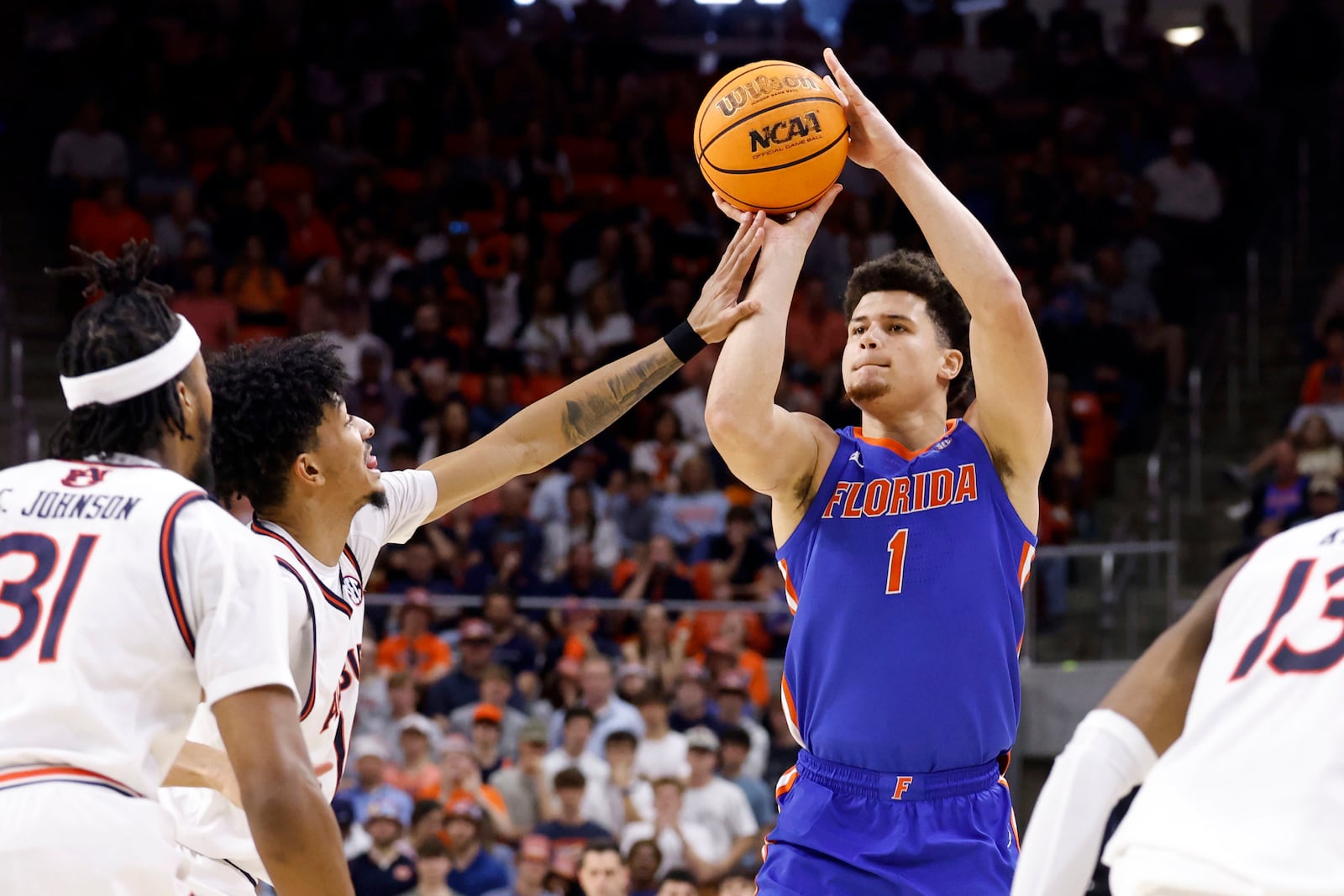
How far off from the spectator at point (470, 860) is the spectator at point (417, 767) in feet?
1.36

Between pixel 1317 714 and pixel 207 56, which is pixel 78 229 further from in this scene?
pixel 1317 714

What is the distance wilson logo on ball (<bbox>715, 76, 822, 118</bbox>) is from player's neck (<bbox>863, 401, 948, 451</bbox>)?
3.59 feet

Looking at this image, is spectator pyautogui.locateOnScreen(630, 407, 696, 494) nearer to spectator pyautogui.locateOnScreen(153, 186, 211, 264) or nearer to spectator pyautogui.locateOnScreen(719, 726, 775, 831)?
spectator pyautogui.locateOnScreen(719, 726, 775, 831)

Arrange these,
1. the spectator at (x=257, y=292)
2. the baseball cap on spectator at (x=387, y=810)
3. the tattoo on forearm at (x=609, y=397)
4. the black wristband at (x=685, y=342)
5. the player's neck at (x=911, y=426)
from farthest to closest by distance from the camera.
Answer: the spectator at (x=257, y=292)
the baseball cap on spectator at (x=387, y=810)
the tattoo on forearm at (x=609, y=397)
the black wristband at (x=685, y=342)
the player's neck at (x=911, y=426)

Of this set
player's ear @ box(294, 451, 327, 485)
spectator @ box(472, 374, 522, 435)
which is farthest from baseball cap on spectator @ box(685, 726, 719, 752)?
player's ear @ box(294, 451, 327, 485)

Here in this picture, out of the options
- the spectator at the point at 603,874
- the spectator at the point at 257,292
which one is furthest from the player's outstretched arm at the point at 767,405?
the spectator at the point at 257,292

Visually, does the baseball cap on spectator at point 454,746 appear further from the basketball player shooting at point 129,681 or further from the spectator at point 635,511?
the basketball player shooting at point 129,681

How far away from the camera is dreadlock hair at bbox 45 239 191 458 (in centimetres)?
349

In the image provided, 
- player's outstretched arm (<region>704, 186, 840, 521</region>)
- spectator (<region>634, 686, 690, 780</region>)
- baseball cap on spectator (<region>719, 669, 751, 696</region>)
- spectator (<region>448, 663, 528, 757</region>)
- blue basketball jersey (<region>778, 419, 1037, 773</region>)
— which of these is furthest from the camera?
baseball cap on spectator (<region>719, 669, 751, 696</region>)

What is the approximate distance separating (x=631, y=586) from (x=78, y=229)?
6.36 m

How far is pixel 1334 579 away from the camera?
2.75m

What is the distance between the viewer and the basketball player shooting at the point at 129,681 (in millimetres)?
3178

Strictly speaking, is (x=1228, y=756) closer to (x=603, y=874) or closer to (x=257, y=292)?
(x=603, y=874)

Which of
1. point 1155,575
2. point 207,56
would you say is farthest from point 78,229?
point 1155,575
